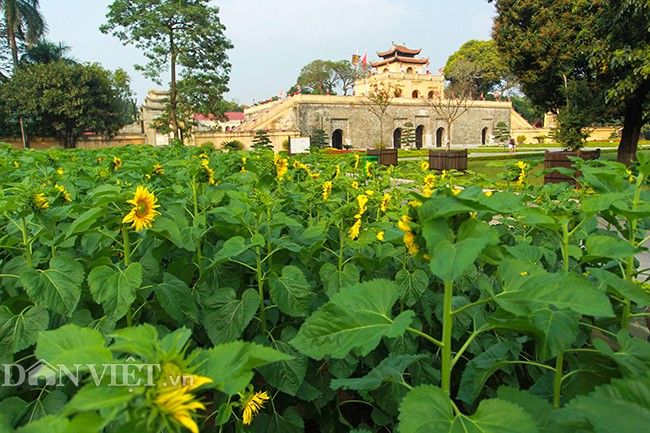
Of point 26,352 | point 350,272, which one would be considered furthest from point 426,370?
point 26,352

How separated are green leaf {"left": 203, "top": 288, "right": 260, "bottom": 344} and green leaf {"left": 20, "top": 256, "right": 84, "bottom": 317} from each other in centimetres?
33

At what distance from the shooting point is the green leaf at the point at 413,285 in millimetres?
1345

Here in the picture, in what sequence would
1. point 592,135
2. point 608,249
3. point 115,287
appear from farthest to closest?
point 592,135, point 115,287, point 608,249

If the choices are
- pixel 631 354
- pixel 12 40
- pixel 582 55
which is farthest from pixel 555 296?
pixel 12 40

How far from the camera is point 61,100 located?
84.8 feet

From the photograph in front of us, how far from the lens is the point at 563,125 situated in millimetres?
12164

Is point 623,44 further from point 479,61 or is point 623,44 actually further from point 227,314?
point 479,61

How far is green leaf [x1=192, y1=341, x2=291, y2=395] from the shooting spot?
1.77ft

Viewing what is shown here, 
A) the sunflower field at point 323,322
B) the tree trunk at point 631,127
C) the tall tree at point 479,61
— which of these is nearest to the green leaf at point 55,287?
the sunflower field at point 323,322

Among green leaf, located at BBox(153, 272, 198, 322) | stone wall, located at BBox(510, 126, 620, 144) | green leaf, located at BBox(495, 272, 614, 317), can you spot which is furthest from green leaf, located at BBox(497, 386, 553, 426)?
stone wall, located at BBox(510, 126, 620, 144)

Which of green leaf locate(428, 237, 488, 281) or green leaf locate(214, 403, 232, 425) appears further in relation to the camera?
green leaf locate(214, 403, 232, 425)

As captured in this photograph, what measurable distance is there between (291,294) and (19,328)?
0.65 m

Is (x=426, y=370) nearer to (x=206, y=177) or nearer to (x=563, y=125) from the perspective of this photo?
(x=206, y=177)

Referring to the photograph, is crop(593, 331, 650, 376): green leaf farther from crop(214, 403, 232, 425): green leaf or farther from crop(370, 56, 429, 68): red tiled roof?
crop(370, 56, 429, 68): red tiled roof
